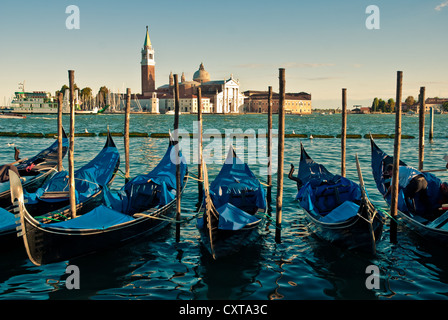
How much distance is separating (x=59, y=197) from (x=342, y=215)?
5.70m

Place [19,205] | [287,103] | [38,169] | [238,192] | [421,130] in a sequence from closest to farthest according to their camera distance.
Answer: [19,205]
[238,192]
[421,130]
[38,169]
[287,103]

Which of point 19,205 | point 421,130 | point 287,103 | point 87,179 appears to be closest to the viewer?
point 19,205

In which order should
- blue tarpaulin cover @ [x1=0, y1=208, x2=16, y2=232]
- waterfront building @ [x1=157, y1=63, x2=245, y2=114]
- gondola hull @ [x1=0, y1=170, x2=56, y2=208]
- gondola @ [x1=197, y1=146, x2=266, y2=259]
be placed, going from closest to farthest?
1. gondola @ [x1=197, y1=146, x2=266, y2=259]
2. blue tarpaulin cover @ [x1=0, y1=208, x2=16, y2=232]
3. gondola hull @ [x1=0, y1=170, x2=56, y2=208]
4. waterfront building @ [x1=157, y1=63, x2=245, y2=114]

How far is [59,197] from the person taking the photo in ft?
27.7

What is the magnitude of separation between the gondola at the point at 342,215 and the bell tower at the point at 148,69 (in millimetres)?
107606

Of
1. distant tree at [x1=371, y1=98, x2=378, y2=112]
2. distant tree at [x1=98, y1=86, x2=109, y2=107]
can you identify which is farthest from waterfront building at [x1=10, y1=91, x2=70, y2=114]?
distant tree at [x1=371, y1=98, x2=378, y2=112]

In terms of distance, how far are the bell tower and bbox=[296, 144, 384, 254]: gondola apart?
353 ft

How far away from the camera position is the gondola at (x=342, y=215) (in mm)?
6203

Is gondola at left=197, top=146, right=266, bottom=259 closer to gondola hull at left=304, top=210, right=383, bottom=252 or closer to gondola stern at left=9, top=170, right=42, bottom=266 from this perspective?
gondola hull at left=304, top=210, right=383, bottom=252

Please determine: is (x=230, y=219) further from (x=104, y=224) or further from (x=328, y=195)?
(x=328, y=195)

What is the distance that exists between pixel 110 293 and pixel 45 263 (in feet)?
3.77

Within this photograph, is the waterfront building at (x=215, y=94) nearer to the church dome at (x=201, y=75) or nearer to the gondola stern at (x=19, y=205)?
the church dome at (x=201, y=75)

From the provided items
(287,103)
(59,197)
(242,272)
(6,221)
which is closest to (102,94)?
(287,103)

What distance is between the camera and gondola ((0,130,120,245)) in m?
6.65
